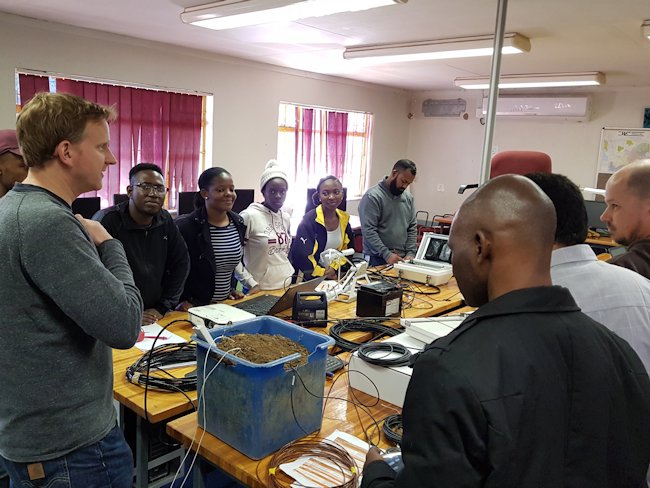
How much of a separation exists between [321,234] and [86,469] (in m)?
2.66

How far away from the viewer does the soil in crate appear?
1480 mm

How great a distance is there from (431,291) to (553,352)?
8.64 ft

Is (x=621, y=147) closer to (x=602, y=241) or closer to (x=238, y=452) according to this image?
(x=602, y=241)

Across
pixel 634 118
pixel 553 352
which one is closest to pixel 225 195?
pixel 553 352

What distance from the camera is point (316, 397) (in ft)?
5.18

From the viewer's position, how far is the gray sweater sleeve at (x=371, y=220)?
4.22 m

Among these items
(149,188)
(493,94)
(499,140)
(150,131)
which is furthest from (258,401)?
(499,140)

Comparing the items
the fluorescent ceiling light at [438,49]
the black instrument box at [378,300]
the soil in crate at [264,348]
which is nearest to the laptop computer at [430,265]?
the black instrument box at [378,300]

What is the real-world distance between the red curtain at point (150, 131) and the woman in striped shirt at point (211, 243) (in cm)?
261

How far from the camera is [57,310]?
49.2 inches

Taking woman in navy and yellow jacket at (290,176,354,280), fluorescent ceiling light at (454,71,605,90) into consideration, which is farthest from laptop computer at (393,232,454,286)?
fluorescent ceiling light at (454,71,605,90)

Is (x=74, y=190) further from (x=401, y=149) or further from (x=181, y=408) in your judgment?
(x=401, y=149)

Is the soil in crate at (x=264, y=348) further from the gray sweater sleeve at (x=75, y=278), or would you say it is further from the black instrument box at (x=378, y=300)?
the black instrument box at (x=378, y=300)

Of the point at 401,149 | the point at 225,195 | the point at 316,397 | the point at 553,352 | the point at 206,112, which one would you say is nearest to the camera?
the point at 553,352
